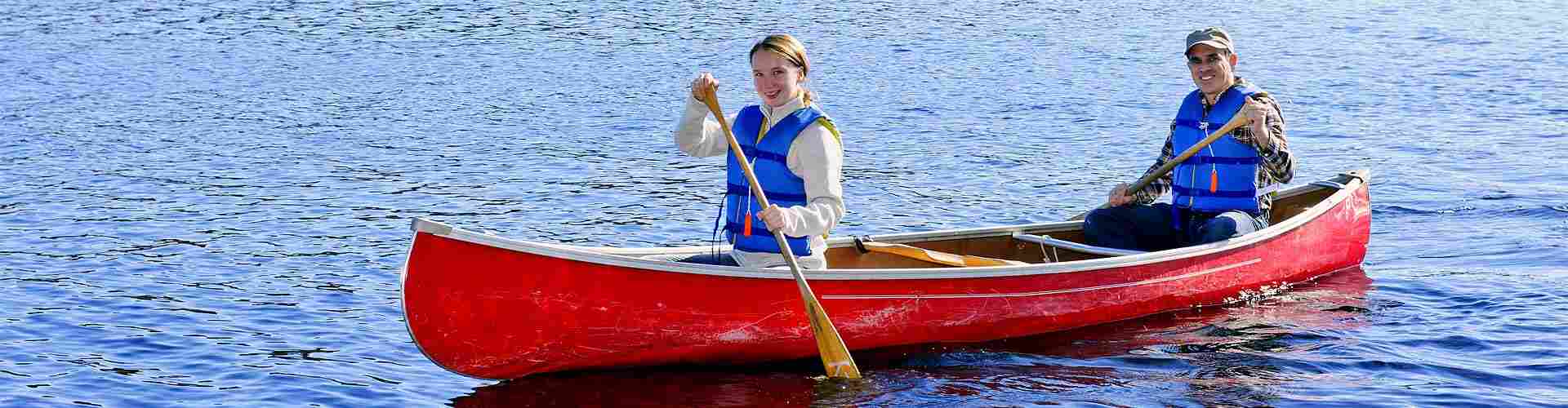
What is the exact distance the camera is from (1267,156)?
7.67m

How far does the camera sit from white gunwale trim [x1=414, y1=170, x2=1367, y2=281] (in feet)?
20.4

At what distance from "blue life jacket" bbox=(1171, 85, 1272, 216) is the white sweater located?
221 centimetres

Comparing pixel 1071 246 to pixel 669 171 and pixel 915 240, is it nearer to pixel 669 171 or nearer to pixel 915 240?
pixel 915 240

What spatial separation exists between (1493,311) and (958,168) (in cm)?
509

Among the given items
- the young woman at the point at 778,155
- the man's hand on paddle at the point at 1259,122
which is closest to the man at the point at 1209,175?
the man's hand on paddle at the point at 1259,122

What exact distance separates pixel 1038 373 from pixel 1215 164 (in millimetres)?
1445

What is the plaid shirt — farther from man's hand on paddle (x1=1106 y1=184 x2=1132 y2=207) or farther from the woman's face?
the woman's face

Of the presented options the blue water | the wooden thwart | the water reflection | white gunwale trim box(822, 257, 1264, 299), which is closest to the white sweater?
white gunwale trim box(822, 257, 1264, 299)

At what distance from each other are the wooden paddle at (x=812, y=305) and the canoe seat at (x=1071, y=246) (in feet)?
4.77

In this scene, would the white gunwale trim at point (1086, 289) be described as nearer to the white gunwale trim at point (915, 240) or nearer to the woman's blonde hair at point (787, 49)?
the white gunwale trim at point (915, 240)

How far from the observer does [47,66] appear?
695 inches

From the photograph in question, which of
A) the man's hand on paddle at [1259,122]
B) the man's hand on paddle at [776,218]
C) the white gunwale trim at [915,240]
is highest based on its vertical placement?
the man's hand on paddle at [1259,122]

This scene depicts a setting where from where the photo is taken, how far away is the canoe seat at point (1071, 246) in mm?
7973

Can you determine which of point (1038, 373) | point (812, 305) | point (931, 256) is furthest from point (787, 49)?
point (1038, 373)
